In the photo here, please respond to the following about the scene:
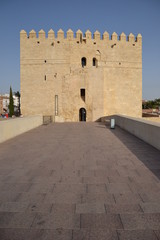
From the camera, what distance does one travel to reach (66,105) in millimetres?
20641

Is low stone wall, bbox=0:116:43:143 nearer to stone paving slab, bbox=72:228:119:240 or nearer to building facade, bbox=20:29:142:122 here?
stone paving slab, bbox=72:228:119:240

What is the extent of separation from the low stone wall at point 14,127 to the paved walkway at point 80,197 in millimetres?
2386

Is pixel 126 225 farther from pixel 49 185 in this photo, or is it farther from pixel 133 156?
pixel 133 156

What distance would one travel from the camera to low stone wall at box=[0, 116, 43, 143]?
659 centimetres

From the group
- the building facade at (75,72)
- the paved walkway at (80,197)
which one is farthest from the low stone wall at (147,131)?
the building facade at (75,72)

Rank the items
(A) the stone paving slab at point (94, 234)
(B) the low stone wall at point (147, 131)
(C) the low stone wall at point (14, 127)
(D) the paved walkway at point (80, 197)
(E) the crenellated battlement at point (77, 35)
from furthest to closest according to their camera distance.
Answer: (E) the crenellated battlement at point (77, 35), (C) the low stone wall at point (14, 127), (B) the low stone wall at point (147, 131), (D) the paved walkway at point (80, 197), (A) the stone paving slab at point (94, 234)

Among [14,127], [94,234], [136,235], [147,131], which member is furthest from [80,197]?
[14,127]

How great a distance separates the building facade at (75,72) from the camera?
20.2 meters

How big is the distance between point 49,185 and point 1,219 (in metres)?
0.95

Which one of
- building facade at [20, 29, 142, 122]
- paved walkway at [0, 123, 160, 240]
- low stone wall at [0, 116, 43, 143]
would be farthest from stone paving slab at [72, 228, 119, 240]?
building facade at [20, 29, 142, 122]

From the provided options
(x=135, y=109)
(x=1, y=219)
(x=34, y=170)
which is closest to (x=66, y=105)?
(x=135, y=109)

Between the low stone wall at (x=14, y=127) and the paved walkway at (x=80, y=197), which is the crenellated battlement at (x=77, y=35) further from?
the paved walkway at (x=80, y=197)

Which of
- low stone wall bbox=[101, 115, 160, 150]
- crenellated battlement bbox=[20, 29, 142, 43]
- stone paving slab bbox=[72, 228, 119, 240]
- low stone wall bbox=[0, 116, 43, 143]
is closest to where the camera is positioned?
stone paving slab bbox=[72, 228, 119, 240]

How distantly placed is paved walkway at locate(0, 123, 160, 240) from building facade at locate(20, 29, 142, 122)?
16156 millimetres
